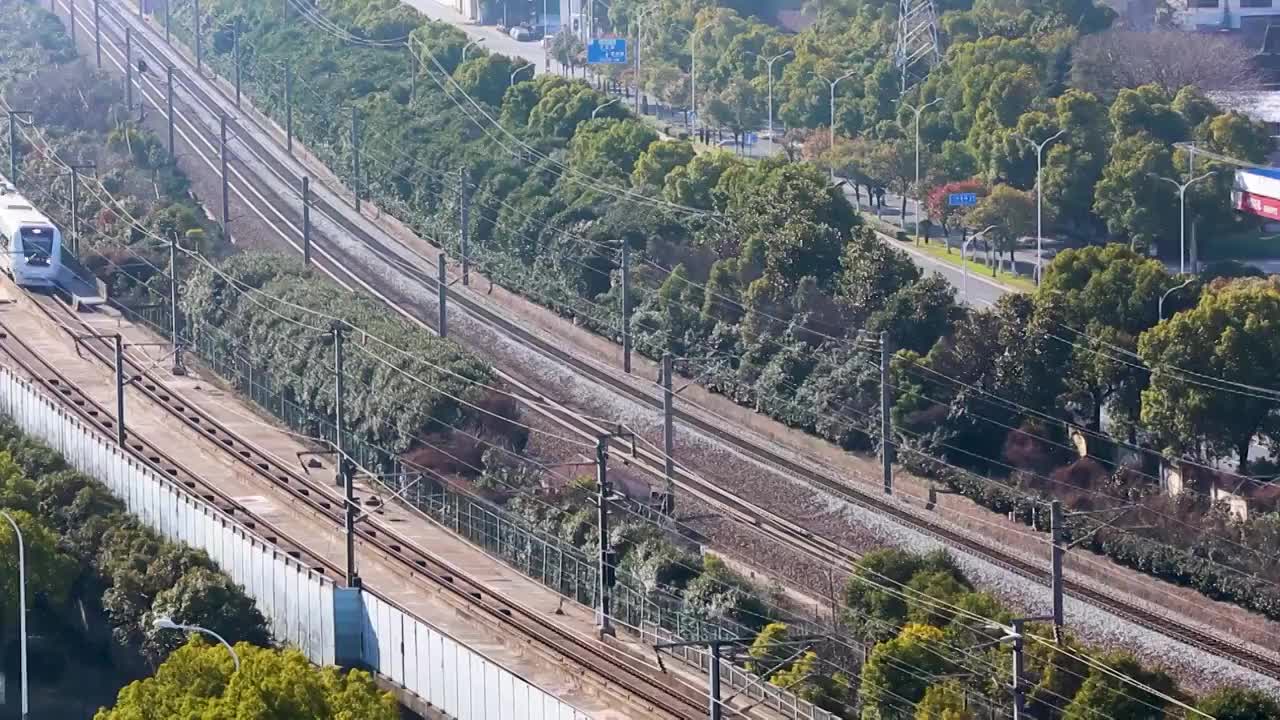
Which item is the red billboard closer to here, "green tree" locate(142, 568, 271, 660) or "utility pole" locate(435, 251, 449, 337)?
"utility pole" locate(435, 251, 449, 337)

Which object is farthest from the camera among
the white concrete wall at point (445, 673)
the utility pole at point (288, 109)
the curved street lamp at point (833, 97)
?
the utility pole at point (288, 109)

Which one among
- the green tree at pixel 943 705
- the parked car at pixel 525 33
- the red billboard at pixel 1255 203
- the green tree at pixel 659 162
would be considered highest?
the green tree at pixel 659 162

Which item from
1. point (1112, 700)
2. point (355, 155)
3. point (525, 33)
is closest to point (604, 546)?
point (1112, 700)

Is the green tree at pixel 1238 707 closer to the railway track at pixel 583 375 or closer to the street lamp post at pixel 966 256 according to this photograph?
the railway track at pixel 583 375

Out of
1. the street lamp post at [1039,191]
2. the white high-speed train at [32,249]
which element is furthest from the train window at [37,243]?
the street lamp post at [1039,191]

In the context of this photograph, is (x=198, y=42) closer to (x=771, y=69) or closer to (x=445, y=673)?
(x=771, y=69)

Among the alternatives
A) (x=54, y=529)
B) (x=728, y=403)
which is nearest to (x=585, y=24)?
(x=728, y=403)

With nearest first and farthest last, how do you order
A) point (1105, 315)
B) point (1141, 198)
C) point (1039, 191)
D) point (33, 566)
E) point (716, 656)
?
point (716, 656)
point (33, 566)
point (1105, 315)
point (1141, 198)
point (1039, 191)

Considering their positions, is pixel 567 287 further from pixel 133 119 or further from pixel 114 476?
pixel 133 119
